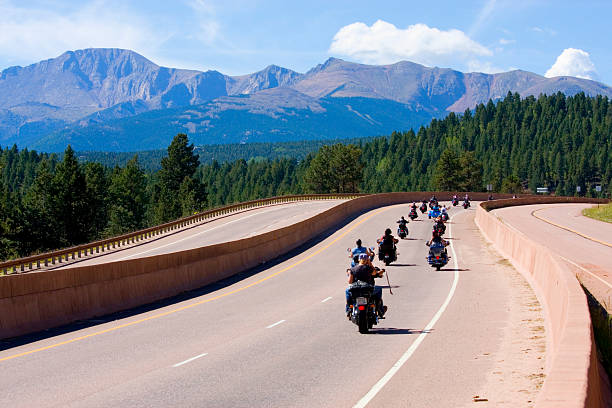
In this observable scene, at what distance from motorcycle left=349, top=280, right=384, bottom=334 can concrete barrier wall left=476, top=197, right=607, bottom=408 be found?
3340mm

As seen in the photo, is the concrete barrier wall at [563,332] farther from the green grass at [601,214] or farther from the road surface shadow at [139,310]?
the green grass at [601,214]

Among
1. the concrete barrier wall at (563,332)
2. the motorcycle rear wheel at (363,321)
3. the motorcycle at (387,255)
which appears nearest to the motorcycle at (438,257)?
the motorcycle at (387,255)

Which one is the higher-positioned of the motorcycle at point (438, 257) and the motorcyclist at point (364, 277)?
the motorcyclist at point (364, 277)

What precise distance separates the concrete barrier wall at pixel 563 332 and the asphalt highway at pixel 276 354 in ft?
3.36

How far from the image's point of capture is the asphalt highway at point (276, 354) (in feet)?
31.0

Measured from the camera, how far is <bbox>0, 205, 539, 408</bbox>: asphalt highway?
31.0 feet

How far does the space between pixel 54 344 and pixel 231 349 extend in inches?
143

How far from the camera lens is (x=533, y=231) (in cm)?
4400

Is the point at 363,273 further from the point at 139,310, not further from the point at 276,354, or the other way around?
the point at 139,310

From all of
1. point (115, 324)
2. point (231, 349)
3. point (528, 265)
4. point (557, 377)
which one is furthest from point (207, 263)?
point (557, 377)

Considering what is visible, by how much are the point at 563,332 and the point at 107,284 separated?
1277 cm

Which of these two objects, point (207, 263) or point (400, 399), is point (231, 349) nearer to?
point (400, 399)

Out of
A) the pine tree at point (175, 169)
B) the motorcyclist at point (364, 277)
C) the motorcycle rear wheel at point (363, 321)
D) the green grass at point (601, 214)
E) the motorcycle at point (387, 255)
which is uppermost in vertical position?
the pine tree at point (175, 169)

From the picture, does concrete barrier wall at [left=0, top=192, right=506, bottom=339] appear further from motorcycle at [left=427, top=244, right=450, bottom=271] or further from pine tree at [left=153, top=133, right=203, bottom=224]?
pine tree at [left=153, top=133, right=203, bottom=224]
